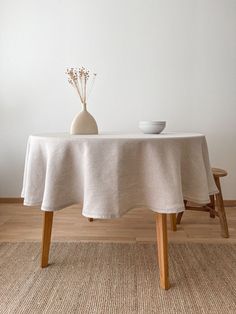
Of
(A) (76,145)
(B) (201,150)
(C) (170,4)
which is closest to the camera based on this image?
(A) (76,145)

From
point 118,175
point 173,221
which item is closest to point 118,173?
point 118,175

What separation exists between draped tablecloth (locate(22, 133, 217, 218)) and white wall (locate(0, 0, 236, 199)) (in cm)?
139

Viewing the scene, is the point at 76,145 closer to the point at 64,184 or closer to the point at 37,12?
the point at 64,184

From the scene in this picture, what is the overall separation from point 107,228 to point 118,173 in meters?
1.05

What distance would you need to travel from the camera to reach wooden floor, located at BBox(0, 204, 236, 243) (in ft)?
6.64

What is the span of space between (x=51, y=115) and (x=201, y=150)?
1.71 m

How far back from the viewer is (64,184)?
1375 millimetres

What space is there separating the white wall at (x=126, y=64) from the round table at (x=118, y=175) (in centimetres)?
137

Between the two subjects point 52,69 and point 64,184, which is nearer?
point 64,184

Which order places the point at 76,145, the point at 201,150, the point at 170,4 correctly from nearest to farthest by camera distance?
the point at 76,145 < the point at 201,150 < the point at 170,4

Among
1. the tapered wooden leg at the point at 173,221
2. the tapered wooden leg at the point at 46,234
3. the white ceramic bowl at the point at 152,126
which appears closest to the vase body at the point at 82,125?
the white ceramic bowl at the point at 152,126

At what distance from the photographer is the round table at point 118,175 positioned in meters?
1.28

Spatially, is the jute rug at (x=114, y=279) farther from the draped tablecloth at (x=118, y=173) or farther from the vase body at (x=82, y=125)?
the vase body at (x=82, y=125)

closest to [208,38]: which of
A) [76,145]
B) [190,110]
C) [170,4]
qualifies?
[170,4]
